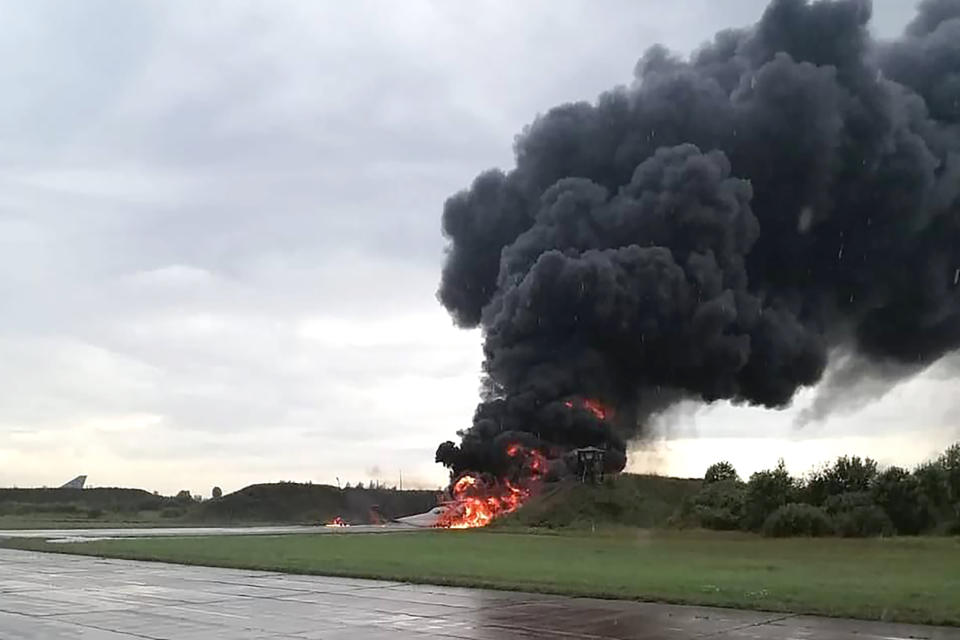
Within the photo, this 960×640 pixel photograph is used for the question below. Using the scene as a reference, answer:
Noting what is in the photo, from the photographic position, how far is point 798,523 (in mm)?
37844

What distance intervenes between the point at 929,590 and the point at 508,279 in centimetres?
4896

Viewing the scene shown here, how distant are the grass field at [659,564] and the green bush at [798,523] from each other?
154 cm

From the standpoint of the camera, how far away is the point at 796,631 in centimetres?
1295

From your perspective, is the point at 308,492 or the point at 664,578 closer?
the point at 664,578

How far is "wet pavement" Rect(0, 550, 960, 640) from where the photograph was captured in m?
12.7

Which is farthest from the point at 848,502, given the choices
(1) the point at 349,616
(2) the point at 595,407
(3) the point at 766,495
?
(1) the point at 349,616

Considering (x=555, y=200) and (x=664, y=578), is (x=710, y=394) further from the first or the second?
(x=664, y=578)

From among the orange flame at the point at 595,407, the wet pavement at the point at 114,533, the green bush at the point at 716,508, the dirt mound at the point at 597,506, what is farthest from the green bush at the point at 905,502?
the wet pavement at the point at 114,533

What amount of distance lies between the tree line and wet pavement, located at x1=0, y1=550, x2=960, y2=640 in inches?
935

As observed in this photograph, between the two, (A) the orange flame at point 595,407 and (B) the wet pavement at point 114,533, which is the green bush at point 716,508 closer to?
(A) the orange flame at point 595,407

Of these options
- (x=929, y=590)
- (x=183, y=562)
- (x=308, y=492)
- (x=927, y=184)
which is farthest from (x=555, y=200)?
(x=929, y=590)

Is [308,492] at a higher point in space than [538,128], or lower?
lower

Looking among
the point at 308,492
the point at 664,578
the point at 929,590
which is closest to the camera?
the point at 929,590

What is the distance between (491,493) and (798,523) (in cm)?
2402
